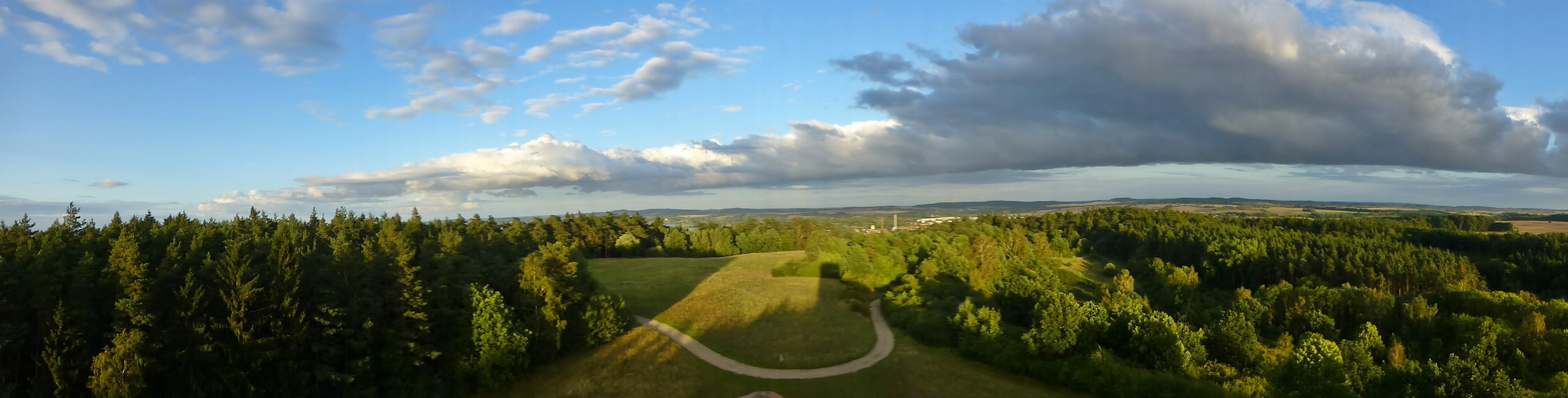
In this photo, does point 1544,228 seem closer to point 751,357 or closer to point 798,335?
point 798,335

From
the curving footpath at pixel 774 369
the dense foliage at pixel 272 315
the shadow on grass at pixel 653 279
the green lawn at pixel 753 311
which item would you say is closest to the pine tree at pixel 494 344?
the dense foliage at pixel 272 315

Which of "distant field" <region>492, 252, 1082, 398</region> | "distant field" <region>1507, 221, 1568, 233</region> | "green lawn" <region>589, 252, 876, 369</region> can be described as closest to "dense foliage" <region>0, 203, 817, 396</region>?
"distant field" <region>492, 252, 1082, 398</region>

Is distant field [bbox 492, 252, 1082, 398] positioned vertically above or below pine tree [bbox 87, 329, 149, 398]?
below

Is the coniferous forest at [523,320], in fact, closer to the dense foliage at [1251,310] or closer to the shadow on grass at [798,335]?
the dense foliage at [1251,310]

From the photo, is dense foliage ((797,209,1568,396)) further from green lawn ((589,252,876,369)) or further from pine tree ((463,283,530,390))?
pine tree ((463,283,530,390))

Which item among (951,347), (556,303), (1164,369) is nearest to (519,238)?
(556,303)

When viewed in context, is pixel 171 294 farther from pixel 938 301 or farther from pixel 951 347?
pixel 938 301

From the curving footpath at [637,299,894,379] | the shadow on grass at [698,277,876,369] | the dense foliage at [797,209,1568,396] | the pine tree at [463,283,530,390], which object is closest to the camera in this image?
the dense foliage at [797,209,1568,396]
